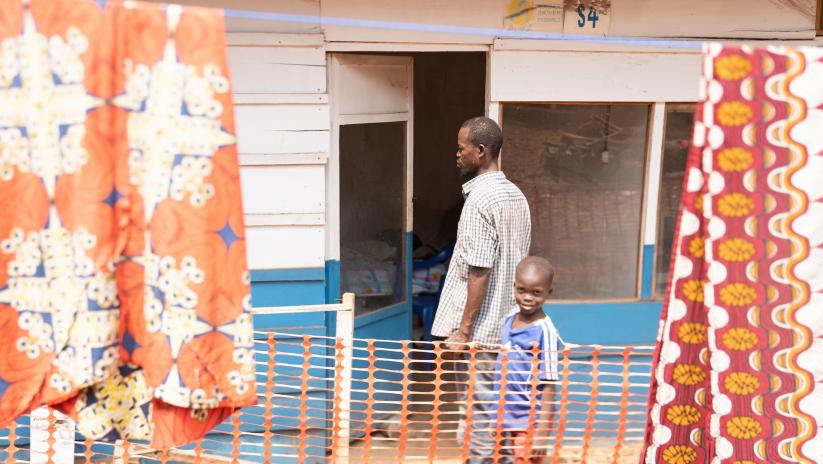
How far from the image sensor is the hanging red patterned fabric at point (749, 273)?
2535mm

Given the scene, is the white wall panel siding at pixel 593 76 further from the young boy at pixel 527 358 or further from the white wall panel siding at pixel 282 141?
the young boy at pixel 527 358

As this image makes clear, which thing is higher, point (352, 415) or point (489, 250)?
point (489, 250)

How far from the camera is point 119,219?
2.55 metres

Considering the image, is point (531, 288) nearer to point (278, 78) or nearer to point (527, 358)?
point (527, 358)

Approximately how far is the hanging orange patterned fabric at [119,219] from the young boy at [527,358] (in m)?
1.59

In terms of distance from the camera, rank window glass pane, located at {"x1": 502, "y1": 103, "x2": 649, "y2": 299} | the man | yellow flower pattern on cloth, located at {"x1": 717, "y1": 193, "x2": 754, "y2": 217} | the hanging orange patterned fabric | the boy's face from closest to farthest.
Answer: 1. the hanging orange patterned fabric
2. yellow flower pattern on cloth, located at {"x1": 717, "y1": 193, "x2": 754, "y2": 217}
3. the boy's face
4. the man
5. window glass pane, located at {"x1": 502, "y1": 103, "x2": 649, "y2": 299}

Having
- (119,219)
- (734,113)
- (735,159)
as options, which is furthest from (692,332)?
(119,219)

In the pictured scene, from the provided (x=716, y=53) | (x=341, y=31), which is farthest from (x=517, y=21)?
(x=716, y=53)

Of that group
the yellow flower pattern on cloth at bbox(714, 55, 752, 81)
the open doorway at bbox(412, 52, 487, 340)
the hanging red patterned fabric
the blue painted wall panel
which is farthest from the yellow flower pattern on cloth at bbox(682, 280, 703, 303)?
the open doorway at bbox(412, 52, 487, 340)

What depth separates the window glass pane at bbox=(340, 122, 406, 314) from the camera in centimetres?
560

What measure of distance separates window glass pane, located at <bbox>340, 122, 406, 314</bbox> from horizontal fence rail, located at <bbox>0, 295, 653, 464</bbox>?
376 mm

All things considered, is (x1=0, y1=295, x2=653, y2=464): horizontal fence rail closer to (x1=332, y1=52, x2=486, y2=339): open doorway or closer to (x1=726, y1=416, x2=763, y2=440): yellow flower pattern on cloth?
(x1=332, y1=52, x2=486, y2=339): open doorway

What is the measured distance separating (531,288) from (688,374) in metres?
1.18

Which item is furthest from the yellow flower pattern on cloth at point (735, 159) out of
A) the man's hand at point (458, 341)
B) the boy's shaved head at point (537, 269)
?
the man's hand at point (458, 341)
